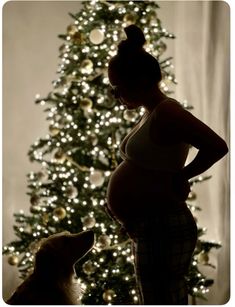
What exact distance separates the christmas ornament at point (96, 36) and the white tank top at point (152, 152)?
1.48 metres

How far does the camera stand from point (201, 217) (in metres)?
3.28

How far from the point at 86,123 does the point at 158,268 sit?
168cm

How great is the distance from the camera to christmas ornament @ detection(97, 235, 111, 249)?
241 centimetres

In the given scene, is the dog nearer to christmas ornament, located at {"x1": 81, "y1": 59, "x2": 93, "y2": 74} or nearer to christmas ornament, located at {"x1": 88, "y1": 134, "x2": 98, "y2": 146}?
christmas ornament, located at {"x1": 88, "y1": 134, "x2": 98, "y2": 146}

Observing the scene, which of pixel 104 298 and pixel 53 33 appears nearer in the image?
pixel 104 298

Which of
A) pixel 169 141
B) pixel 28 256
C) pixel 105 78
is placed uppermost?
pixel 105 78

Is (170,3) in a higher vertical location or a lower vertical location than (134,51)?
higher

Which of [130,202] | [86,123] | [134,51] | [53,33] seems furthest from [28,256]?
[53,33]

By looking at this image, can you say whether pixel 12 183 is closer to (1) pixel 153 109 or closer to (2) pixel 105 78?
(2) pixel 105 78

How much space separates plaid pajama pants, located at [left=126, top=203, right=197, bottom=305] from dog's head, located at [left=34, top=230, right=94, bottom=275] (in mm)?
296

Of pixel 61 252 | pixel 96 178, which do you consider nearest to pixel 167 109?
pixel 61 252

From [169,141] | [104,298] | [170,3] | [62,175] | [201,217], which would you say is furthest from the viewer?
[170,3]

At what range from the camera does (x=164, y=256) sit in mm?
1221

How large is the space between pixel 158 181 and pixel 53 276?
20.4 inches
